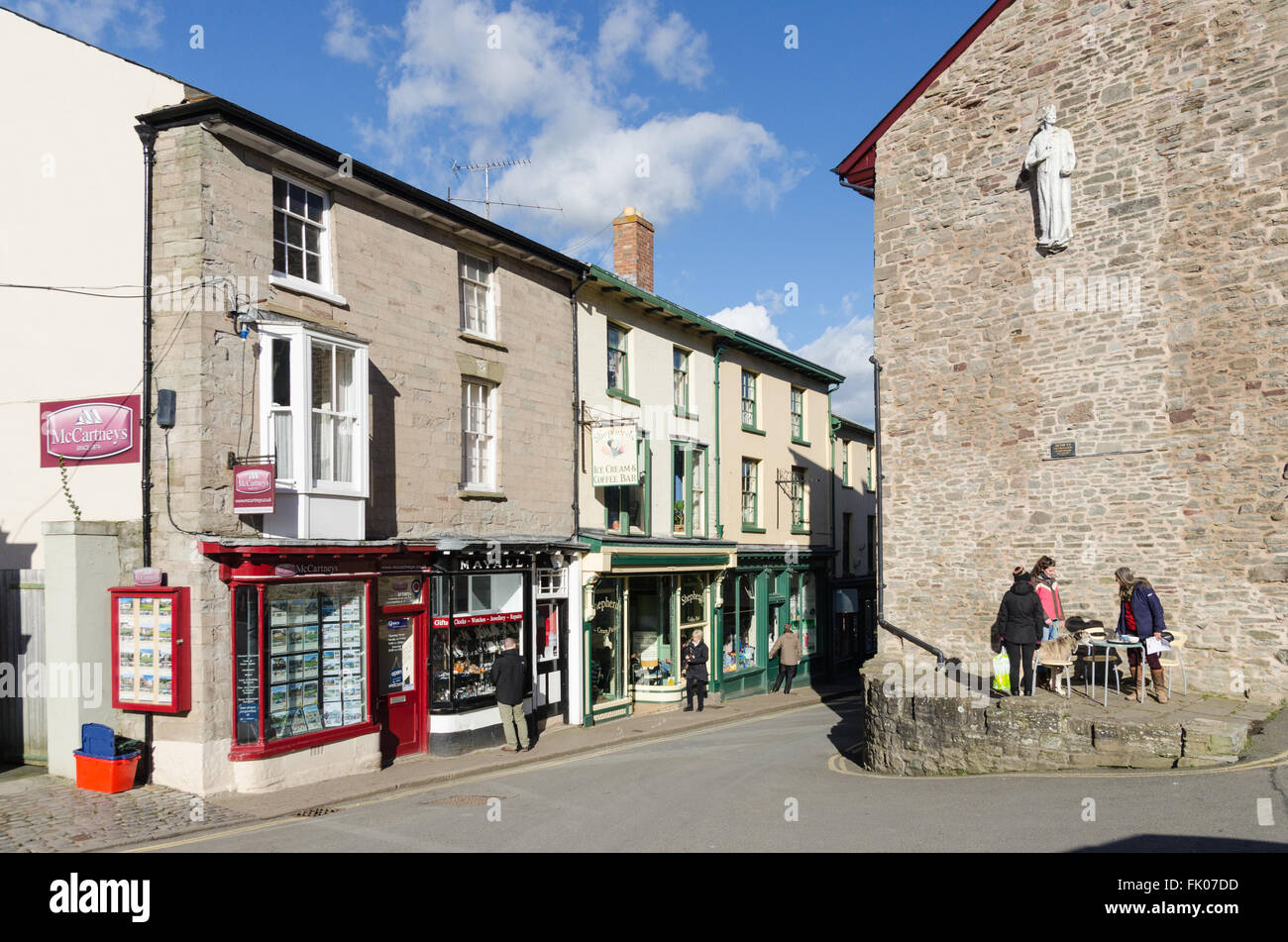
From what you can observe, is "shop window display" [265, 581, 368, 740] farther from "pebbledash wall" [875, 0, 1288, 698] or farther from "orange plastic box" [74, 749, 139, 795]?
"pebbledash wall" [875, 0, 1288, 698]

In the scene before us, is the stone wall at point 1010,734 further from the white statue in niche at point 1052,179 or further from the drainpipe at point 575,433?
the drainpipe at point 575,433

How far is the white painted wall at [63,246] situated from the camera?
1271 cm

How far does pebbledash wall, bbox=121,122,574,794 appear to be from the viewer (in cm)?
1195

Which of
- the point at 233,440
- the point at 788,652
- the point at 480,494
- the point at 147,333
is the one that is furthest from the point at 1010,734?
the point at 788,652

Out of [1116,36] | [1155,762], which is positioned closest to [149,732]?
[1155,762]

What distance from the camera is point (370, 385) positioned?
14414 mm

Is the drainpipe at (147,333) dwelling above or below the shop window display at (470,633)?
above

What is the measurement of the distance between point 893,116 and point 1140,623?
9.67m

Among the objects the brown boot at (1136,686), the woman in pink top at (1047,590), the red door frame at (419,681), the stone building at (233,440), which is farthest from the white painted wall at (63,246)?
the brown boot at (1136,686)

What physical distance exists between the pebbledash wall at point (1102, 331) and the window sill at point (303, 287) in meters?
9.10

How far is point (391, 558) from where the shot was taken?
14.4 m
